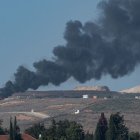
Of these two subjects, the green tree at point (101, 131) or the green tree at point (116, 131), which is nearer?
the green tree at point (101, 131)

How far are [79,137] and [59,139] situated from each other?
213 inches

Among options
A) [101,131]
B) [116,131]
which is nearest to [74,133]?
[101,131]

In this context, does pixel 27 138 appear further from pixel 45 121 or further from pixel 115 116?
pixel 45 121

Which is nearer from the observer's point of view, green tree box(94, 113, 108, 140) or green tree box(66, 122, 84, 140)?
green tree box(94, 113, 108, 140)

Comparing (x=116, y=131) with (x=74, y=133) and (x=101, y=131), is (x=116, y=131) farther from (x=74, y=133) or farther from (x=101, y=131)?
(x=74, y=133)

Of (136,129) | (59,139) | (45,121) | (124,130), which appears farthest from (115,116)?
(45,121)

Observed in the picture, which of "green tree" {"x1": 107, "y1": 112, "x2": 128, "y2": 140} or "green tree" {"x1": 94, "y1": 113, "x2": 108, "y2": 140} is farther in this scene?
"green tree" {"x1": 107, "y1": 112, "x2": 128, "y2": 140}

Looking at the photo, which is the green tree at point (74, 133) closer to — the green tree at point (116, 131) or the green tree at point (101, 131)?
the green tree at point (101, 131)

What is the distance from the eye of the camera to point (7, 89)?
153 meters

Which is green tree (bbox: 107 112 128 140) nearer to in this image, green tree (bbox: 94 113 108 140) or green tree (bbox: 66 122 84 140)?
green tree (bbox: 94 113 108 140)

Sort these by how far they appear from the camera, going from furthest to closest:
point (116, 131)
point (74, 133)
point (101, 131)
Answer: point (116, 131) < point (101, 131) < point (74, 133)

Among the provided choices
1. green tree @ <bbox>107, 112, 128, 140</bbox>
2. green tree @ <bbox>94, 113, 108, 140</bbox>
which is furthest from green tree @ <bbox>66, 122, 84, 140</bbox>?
green tree @ <bbox>107, 112, 128, 140</bbox>

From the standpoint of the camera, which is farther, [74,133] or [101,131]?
[101,131]

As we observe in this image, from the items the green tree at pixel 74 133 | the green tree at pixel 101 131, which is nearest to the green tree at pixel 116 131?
the green tree at pixel 101 131
